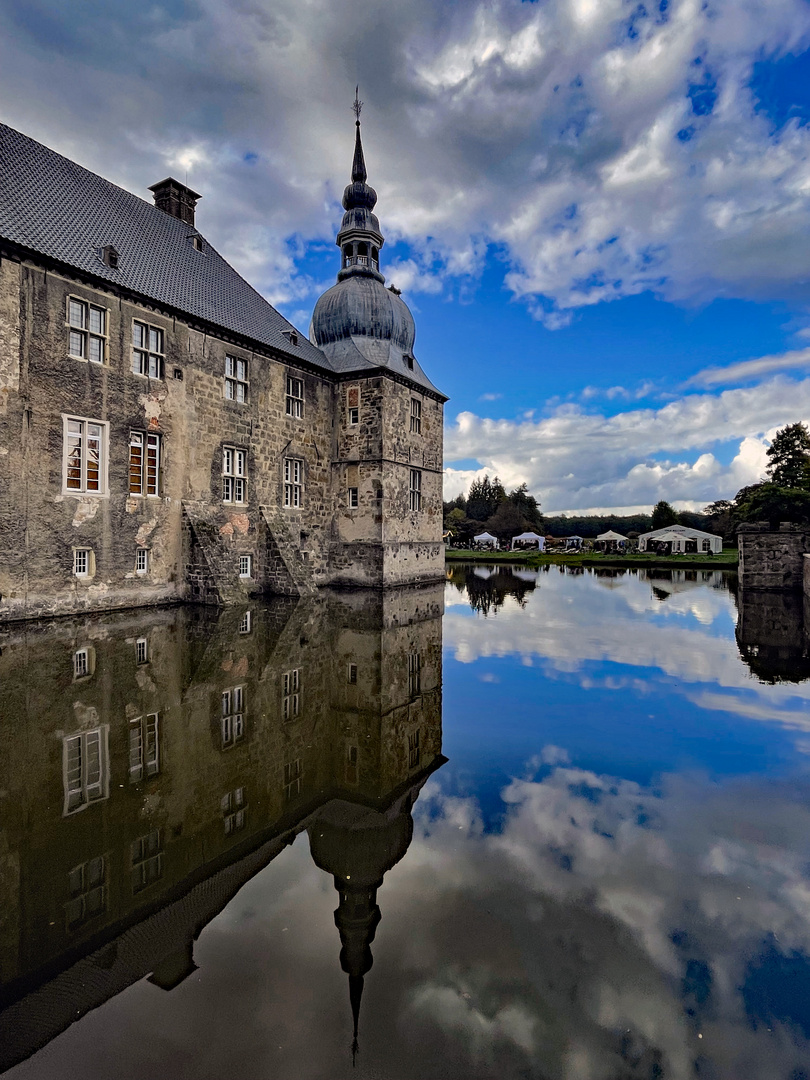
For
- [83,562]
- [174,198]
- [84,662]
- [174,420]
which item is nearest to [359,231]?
[174,198]

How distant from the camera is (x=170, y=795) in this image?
15.2 ft

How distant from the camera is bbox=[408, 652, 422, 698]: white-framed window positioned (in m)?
8.21

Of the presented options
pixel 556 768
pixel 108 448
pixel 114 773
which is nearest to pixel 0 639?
pixel 108 448

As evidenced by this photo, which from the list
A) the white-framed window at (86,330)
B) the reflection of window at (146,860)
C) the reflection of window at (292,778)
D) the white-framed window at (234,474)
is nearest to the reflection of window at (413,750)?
the reflection of window at (292,778)

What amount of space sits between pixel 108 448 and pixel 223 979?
1559 centimetres

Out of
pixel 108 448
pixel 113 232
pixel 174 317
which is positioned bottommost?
pixel 108 448

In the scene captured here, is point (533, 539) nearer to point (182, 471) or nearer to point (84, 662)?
point (182, 471)

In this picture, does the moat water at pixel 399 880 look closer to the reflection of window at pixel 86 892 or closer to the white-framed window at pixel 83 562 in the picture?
the reflection of window at pixel 86 892

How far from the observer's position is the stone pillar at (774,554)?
23.8 metres

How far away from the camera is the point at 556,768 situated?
5.47m

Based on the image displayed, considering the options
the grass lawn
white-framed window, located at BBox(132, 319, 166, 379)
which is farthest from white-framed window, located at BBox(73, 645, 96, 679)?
the grass lawn

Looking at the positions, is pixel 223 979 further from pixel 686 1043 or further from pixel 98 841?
pixel 686 1043

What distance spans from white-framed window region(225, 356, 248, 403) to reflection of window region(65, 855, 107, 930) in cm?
1826

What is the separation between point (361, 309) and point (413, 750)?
26.1 m
